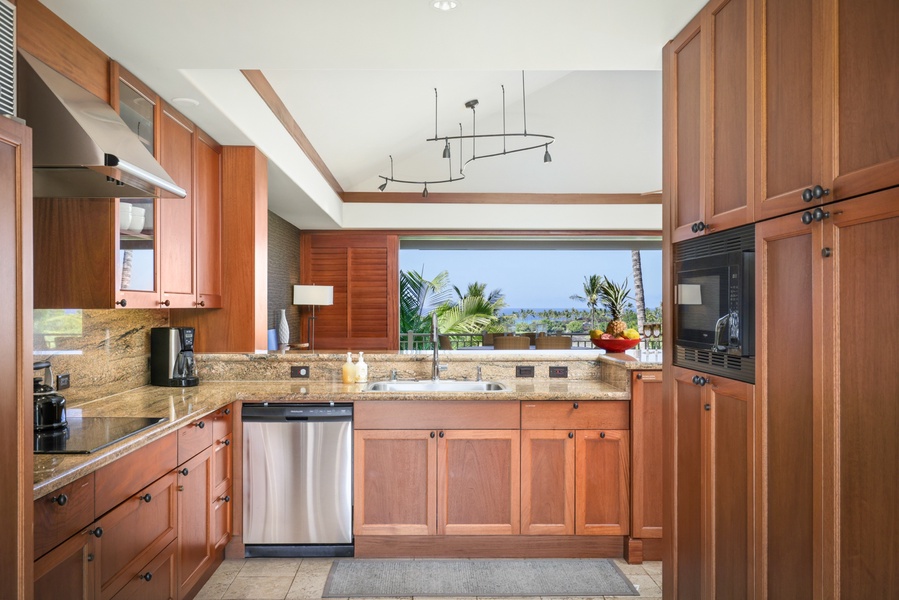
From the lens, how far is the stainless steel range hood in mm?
1881

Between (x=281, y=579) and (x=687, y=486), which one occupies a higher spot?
(x=687, y=486)

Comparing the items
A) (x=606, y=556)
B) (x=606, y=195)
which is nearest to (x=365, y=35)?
(x=606, y=556)

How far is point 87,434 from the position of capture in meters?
2.04

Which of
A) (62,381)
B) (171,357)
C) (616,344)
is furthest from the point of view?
(616,344)

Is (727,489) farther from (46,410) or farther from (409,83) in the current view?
(409,83)

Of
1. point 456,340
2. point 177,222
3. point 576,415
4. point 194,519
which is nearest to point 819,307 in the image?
point 576,415

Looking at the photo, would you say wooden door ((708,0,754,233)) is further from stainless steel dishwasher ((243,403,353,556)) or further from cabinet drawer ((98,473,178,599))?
cabinet drawer ((98,473,178,599))

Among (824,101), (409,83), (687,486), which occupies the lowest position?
(687,486)

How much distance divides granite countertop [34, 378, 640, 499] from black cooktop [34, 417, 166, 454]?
0.06 metres

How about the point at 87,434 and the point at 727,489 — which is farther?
the point at 87,434

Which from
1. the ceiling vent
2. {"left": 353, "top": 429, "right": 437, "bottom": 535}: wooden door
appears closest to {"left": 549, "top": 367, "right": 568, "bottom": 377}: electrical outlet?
{"left": 353, "top": 429, "right": 437, "bottom": 535}: wooden door

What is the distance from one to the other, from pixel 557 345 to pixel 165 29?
223 inches

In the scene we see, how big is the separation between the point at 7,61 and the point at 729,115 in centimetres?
196

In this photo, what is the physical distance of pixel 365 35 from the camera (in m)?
2.38
